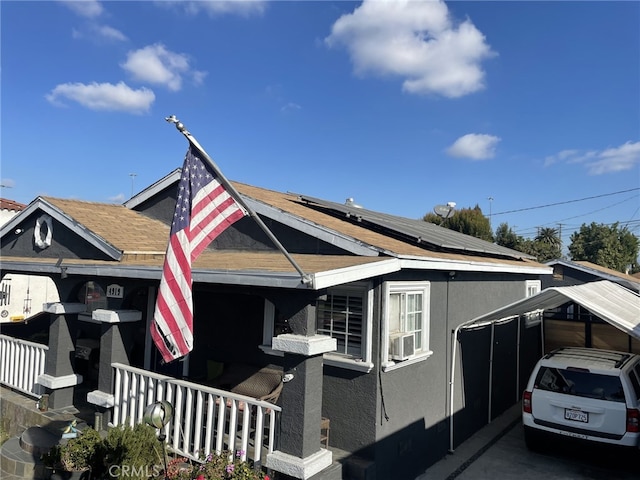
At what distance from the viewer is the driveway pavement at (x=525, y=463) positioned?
6504 millimetres

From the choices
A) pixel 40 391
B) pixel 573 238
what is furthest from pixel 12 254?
pixel 573 238

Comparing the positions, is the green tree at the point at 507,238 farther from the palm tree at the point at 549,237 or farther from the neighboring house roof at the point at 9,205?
the neighboring house roof at the point at 9,205

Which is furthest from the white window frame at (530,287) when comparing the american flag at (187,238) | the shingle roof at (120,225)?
the american flag at (187,238)

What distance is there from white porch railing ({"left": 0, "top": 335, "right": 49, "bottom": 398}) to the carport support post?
211 inches

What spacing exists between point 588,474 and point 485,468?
1455 millimetres

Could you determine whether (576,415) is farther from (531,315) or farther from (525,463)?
(531,315)

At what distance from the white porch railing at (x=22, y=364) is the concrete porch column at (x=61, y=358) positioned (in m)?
0.36

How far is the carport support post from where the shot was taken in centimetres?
467

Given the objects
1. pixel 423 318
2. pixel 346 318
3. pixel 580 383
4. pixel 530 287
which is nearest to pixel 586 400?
pixel 580 383

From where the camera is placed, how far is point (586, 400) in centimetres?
648

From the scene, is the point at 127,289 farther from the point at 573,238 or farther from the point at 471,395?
the point at 573,238

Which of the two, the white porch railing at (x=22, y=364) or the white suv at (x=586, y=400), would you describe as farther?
the white porch railing at (x=22, y=364)

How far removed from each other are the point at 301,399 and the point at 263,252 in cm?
288

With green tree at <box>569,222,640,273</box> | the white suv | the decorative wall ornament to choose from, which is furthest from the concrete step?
green tree at <box>569,222,640,273</box>
